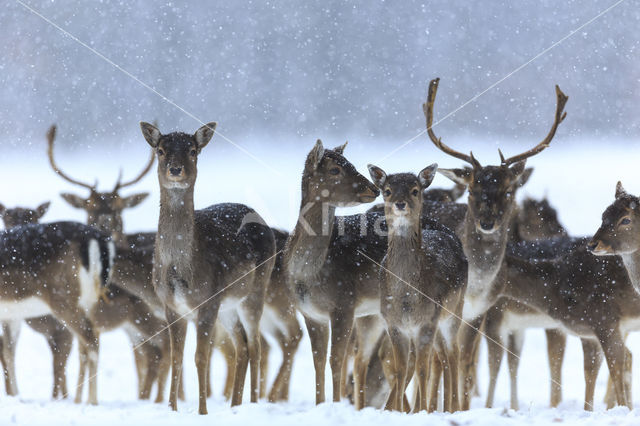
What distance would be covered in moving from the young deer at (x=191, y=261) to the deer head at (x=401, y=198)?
1382 millimetres

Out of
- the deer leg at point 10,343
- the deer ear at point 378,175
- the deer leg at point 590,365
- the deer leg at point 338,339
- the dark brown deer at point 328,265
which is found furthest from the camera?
the deer leg at point 10,343

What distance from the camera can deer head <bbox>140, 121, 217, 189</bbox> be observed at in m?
6.64

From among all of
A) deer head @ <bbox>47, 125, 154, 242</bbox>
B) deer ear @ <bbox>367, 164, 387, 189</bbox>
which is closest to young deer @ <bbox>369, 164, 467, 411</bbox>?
deer ear @ <bbox>367, 164, 387, 189</bbox>

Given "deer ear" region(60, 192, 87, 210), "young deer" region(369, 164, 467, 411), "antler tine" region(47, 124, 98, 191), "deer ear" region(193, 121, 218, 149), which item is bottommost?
"young deer" region(369, 164, 467, 411)

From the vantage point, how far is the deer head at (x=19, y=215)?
11078mm

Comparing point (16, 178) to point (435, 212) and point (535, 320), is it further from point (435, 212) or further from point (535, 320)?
point (535, 320)

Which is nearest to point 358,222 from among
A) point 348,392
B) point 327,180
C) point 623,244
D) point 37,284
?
point 327,180

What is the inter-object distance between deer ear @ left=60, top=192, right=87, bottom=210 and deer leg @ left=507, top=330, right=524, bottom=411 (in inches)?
225

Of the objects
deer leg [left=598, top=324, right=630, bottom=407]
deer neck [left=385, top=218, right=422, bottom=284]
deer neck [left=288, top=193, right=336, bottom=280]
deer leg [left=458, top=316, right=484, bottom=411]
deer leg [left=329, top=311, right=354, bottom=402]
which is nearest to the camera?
deer neck [left=385, top=218, right=422, bottom=284]

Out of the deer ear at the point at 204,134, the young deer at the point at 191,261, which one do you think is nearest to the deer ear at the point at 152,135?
the young deer at the point at 191,261

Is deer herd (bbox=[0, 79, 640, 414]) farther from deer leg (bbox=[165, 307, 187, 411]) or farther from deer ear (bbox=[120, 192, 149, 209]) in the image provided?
deer ear (bbox=[120, 192, 149, 209])

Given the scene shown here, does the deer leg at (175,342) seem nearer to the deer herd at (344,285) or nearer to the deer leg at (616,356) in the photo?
the deer herd at (344,285)

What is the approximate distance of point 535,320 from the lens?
9203 millimetres

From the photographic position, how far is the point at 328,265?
288 inches
